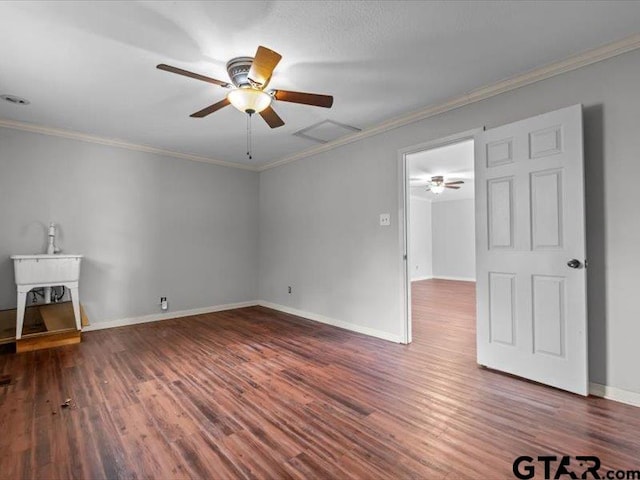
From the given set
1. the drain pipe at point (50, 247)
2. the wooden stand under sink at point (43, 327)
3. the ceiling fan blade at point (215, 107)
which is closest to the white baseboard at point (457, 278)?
the ceiling fan blade at point (215, 107)

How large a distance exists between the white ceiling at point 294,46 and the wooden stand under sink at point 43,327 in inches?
86.5

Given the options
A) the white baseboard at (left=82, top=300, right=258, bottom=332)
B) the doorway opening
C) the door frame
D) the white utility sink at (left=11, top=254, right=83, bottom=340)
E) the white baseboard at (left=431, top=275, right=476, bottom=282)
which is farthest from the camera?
the white baseboard at (left=431, top=275, right=476, bottom=282)

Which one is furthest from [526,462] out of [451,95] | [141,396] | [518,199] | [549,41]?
[451,95]

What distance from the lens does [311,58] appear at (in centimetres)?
240

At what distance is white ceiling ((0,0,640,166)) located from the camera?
1898 mm

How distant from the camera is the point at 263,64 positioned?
6.55 ft

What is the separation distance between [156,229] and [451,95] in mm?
4163

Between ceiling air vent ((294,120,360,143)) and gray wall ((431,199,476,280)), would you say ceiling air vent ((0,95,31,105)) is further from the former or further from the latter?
gray wall ((431,199,476,280))

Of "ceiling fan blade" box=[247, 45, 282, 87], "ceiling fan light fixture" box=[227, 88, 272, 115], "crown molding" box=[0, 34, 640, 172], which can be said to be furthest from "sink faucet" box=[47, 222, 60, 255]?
"ceiling fan blade" box=[247, 45, 282, 87]

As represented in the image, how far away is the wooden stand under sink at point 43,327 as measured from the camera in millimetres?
3348

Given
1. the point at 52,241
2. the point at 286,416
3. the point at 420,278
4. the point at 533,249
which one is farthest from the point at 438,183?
the point at 52,241

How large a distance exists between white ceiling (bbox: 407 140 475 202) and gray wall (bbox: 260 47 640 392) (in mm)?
632

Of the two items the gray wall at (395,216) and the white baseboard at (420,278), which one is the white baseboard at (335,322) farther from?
the white baseboard at (420,278)

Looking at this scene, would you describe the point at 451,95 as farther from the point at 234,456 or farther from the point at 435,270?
the point at 435,270
